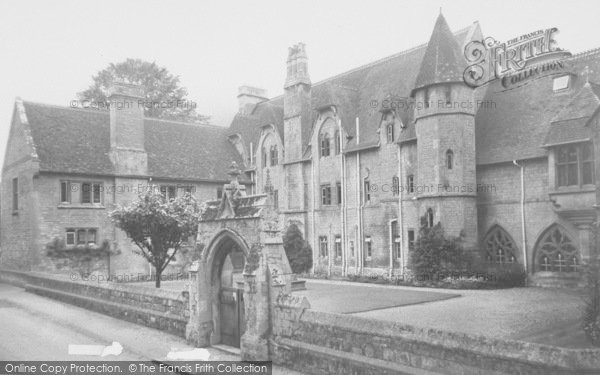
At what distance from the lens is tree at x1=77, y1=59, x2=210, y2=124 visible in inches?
1943

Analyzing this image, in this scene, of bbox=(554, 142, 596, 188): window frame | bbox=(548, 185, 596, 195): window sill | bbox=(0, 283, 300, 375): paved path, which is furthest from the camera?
bbox=(554, 142, 596, 188): window frame

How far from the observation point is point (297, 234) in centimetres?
3478

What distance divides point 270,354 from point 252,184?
→ 28606 millimetres

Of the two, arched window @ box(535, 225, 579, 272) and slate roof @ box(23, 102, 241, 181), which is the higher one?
slate roof @ box(23, 102, 241, 181)

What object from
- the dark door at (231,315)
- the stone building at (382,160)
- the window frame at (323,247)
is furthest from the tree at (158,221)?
the window frame at (323,247)

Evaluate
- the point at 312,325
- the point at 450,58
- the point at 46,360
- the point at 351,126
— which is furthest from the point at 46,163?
the point at 312,325

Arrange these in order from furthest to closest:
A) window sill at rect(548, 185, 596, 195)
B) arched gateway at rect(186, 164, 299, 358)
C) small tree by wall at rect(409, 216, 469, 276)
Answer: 1. small tree by wall at rect(409, 216, 469, 276)
2. window sill at rect(548, 185, 596, 195)
3. arched gateway at rect(186, 164, 299, 358)

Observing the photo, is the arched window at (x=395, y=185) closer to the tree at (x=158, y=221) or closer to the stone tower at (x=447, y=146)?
the stone tower at (x=447, y=146)

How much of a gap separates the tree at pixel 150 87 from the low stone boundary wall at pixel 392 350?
40.0m

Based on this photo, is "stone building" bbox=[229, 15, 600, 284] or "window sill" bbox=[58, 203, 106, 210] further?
"window sill" bbox=[58, 203, 106, 210]

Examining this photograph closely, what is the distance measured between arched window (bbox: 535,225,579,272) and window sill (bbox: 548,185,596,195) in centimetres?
199

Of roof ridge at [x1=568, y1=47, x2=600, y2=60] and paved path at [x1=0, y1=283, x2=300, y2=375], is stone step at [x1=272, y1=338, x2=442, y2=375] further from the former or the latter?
roof ridge at [x1=568, y1=47, x2=600, y2=60]

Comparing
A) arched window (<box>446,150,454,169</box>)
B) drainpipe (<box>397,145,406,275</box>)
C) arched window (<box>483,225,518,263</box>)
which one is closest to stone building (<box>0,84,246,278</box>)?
drainpipe (<box>397,145,406,275</box>)

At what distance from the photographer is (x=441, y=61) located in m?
26.5
